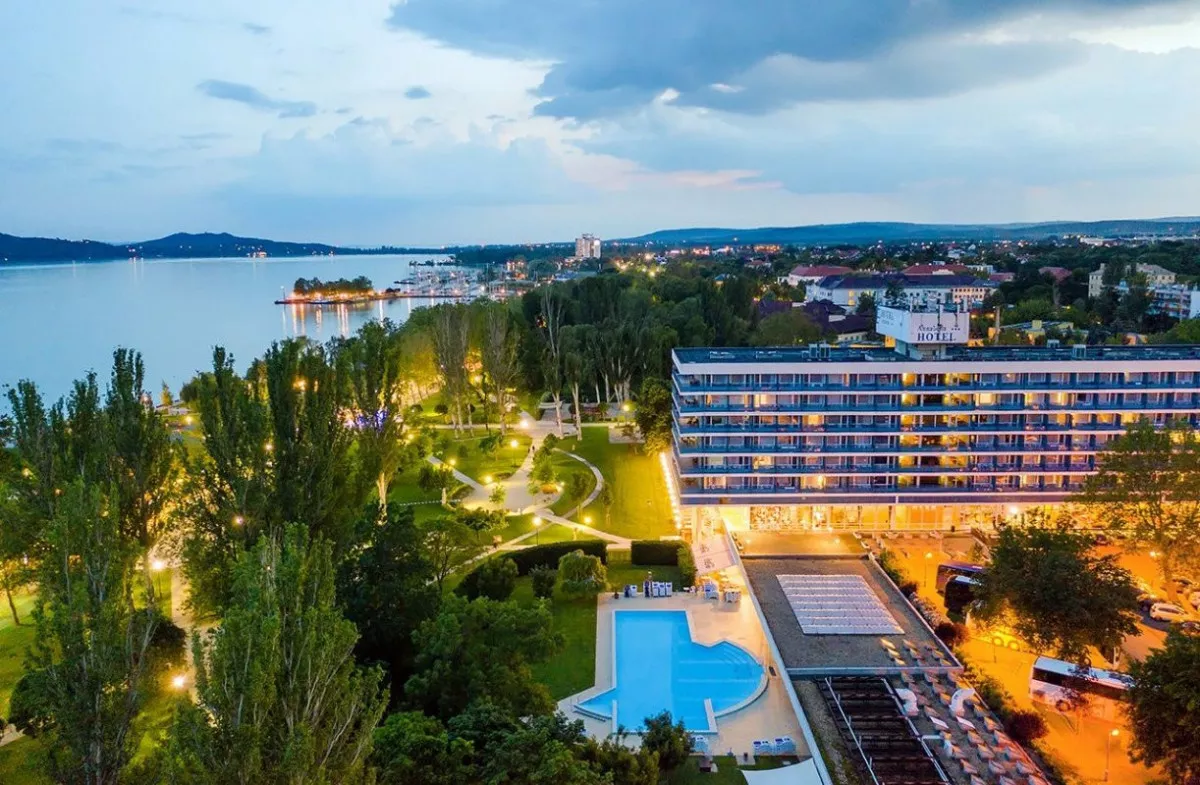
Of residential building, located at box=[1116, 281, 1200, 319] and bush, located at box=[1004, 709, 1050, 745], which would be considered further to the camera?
residential building, located at box=[1116, 281, 1200, 319]

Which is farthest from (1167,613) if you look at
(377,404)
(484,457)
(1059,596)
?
(484,457)

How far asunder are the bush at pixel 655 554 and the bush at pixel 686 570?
102cm

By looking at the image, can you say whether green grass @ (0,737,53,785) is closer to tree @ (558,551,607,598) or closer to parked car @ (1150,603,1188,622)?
tree @ (558,551,607,598)

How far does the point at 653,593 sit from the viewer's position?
35.4m

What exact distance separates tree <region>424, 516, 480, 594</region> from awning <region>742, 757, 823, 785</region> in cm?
1492

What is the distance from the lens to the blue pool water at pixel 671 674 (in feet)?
88.2

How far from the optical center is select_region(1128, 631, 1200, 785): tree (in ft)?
65.8

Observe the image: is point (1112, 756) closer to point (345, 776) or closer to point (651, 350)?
point (345, 776)

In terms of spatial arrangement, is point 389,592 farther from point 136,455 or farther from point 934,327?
point 934,327

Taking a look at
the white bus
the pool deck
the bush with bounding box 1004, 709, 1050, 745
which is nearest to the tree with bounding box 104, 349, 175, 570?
the pool deck

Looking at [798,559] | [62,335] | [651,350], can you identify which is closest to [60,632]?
[798,559]

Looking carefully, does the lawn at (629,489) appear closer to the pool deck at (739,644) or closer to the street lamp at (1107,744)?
the pool deck at (739,644)

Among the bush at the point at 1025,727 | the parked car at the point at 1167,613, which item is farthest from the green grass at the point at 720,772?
the parked car at the point at 1167,613

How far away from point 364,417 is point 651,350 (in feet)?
115
